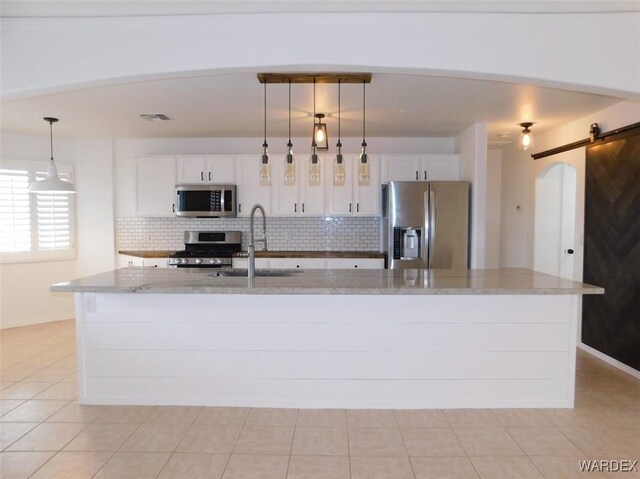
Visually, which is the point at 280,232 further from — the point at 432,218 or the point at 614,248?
the point at 614,248

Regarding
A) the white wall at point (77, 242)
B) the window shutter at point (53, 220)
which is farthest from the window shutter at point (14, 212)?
the white wall at point (77, 242)

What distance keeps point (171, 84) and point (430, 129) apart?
316cm

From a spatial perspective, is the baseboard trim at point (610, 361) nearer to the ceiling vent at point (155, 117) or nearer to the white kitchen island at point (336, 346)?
the white kitchen island at point (336, 346)

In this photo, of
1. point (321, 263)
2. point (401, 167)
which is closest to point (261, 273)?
point (321, 263)

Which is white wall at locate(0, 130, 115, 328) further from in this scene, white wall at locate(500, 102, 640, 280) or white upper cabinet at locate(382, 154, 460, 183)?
white wall at locate(500, 102, 640, 280)

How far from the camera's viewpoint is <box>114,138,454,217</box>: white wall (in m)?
5.61

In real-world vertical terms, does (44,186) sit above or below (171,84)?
below

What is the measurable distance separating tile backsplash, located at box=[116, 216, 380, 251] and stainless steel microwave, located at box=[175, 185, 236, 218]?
1.58 ft

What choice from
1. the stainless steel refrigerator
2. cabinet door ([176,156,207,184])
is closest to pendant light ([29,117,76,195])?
cabinet door ([176,156,207,184])

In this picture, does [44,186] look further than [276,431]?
Yes

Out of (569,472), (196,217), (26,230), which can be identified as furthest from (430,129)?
(26,230)

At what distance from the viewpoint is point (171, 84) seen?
3365mm

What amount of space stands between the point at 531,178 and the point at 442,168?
4.67 feet

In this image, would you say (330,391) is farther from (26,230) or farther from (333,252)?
(26,230)
